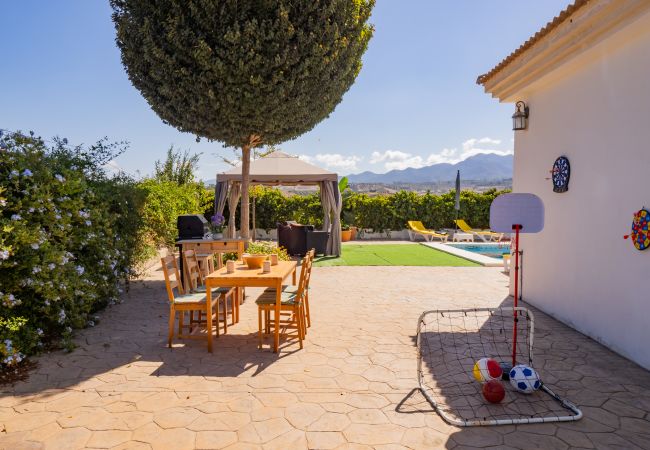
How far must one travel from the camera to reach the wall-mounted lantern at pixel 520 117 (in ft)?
23.8

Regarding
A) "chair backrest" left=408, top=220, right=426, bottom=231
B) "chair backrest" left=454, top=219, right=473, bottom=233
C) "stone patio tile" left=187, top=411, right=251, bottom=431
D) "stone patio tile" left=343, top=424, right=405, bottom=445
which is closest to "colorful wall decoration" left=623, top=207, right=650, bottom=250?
"stone patio tile" left=343, top=424, right=405, bottom=445

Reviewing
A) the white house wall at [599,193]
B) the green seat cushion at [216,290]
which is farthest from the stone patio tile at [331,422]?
the white house wall at [599,193]

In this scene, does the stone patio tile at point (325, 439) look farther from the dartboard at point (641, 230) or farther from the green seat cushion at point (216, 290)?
the dartboard at point (641, 230)

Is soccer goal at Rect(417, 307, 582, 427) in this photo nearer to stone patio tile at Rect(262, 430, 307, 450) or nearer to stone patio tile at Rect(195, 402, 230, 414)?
stone patio tile at Rect(262, 430, 307, 450)

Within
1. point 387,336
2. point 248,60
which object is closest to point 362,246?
point 248,60

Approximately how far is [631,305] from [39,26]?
36.4 feet

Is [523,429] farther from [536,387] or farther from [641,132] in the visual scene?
[641,132]

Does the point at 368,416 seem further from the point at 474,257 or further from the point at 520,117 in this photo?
the point at 474,257

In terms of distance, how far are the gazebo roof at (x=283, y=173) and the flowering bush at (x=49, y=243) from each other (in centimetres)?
604

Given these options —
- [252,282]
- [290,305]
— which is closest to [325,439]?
[290,305]

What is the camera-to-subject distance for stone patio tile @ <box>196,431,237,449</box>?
2.96 metres

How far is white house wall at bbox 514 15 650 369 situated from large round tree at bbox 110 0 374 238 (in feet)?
13.7

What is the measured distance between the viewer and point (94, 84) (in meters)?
11.9

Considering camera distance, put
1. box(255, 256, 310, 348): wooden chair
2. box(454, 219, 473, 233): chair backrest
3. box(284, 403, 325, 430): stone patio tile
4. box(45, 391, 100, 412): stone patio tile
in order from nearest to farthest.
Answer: box(284, 403, 325, 430): stone patio tile → box(45, 391, 100, 412): stone patio tile → box(255, 256, 310, 348): wooden chair → box(454, 219, 473, 233): chair backrest
